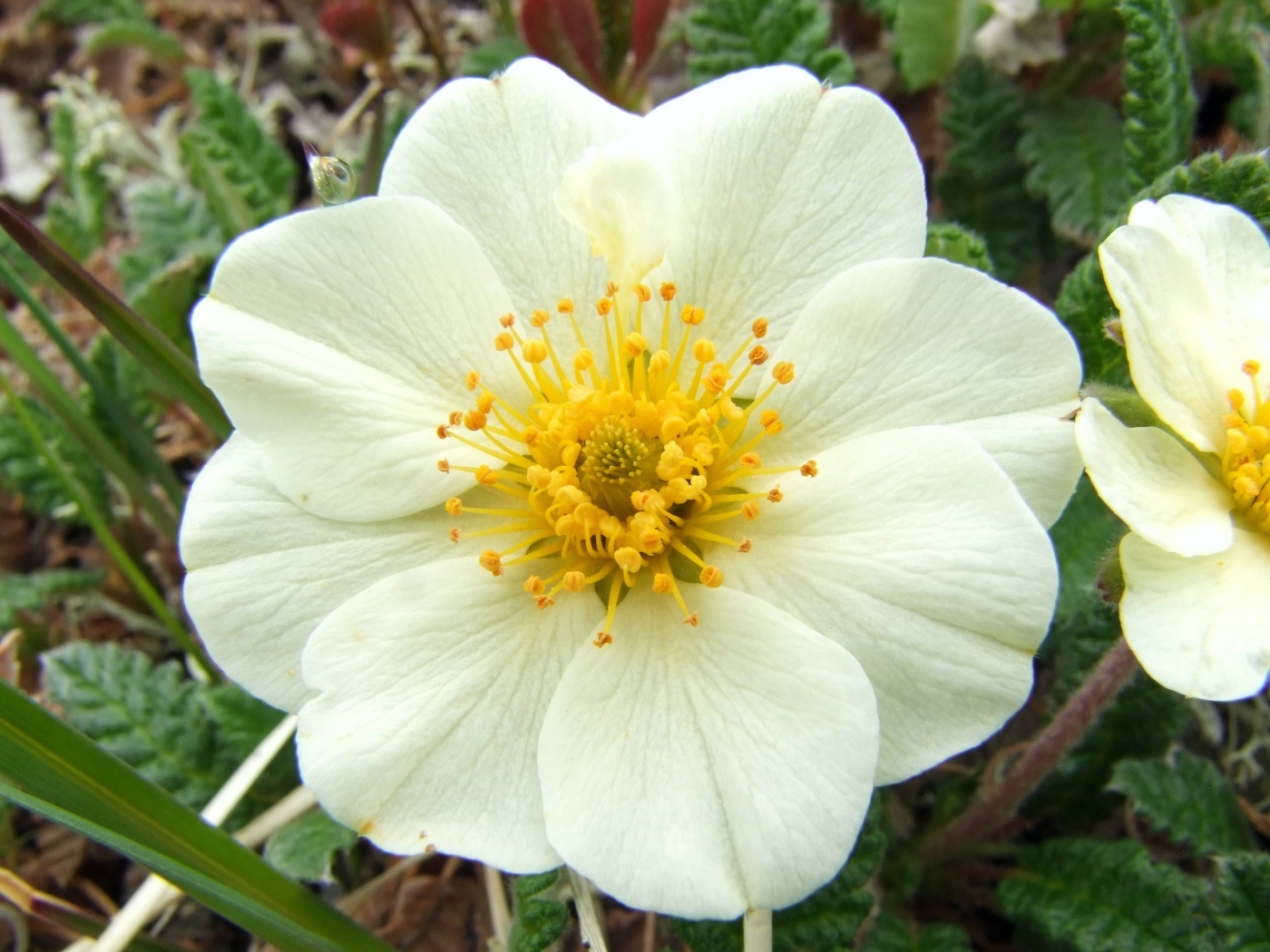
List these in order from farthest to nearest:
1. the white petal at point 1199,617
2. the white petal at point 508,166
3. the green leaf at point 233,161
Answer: the green leaf at point 233,161
the white petal at point 508,166
the white petal at point 1199,617

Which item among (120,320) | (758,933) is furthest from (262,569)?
(758,933)

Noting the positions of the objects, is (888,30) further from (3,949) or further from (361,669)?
(3,949)

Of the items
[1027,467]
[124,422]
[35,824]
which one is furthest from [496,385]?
[35,824]

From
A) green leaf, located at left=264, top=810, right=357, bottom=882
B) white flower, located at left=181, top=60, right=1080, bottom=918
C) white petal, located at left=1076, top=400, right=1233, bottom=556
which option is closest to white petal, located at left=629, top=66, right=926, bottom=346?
white flower, located at left=181, top=60, right=1080, bottom=918

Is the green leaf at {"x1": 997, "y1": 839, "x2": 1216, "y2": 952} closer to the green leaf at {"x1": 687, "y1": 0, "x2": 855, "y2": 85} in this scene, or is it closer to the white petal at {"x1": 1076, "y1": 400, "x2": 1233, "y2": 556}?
the white petal at {"x1": 1076, "y1": 400, "x2": 1233, "y2": 556}

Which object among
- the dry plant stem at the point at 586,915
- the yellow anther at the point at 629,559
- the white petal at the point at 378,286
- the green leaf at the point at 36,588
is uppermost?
the white petal at the point at 378,286

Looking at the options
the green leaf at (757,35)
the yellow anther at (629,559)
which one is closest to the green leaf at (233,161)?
the green leaf at (757,35)

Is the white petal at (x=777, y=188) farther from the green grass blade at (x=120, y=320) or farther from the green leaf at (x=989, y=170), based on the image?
the green leaf at (x=989, y=170)
